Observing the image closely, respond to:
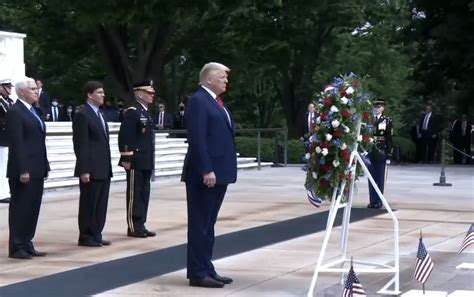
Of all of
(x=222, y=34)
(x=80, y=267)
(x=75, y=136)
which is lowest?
(x=80, y=267)

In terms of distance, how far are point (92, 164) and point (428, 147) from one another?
21692 mm

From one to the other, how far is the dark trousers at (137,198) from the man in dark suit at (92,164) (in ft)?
2.19

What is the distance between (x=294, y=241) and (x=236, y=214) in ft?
10.4

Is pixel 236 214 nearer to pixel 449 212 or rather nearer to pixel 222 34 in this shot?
pixel 449 212

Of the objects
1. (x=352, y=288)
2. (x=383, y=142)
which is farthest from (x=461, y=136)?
(x=352, y=288)

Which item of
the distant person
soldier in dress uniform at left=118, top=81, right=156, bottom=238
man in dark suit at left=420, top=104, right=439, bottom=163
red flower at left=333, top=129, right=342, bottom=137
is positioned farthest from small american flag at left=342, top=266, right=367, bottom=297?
man in dark suit at left=420, top=104, right=439, bottom=163

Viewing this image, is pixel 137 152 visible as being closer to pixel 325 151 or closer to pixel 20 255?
pixel 20 255

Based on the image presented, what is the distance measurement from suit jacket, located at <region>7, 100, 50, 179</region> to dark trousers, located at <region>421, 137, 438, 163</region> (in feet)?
73.5

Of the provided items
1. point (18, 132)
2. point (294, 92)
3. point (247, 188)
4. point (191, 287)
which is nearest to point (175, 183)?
point (247, 188)

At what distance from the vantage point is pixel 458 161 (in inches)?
1271

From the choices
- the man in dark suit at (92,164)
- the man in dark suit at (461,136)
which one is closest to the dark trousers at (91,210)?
the man in dark suit at (92,164)

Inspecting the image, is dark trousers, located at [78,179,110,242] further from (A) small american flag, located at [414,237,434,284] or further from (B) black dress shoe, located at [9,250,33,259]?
(A) small american flag, located at [414,237,434,284]

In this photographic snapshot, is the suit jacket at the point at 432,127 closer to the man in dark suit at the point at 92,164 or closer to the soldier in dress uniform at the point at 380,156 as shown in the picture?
the soldier in dress uniform at the point at 380,156

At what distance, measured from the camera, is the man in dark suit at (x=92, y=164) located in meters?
11.7
